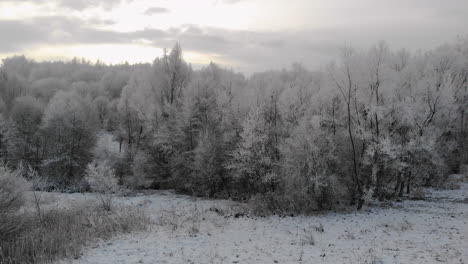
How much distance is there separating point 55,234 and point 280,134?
21.9 meters

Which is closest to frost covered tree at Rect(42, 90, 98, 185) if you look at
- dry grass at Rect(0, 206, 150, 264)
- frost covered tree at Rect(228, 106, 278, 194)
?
dry grass at Rect(0, 206, 150, 264)

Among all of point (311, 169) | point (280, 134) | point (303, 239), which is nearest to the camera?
point (303, 239)

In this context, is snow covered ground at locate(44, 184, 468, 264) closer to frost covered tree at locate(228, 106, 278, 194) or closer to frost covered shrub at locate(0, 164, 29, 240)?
frost covered tree at locate(228, 106, 278, 194)

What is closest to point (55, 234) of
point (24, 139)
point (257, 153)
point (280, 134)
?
point (257, 153)

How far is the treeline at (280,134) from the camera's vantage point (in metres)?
28.3

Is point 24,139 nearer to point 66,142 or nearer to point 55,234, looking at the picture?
point 66,142

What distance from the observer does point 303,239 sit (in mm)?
18438

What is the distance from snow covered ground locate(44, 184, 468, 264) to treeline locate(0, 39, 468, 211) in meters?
3.85

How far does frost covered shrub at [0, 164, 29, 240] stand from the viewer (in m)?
Answer: 17.6

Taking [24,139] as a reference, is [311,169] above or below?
above

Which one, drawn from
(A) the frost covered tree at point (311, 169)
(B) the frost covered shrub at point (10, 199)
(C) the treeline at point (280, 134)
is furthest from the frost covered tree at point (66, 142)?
(A) the frost covered tree at point (311, 169)

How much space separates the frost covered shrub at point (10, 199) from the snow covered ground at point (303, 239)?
5560 millimetres

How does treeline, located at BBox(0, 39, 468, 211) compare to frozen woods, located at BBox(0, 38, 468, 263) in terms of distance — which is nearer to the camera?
frozen woods, located at BBox(0, 38, 468, 263)

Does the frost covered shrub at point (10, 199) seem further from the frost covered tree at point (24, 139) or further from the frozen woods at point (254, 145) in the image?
the frost covered tree at point (24, 139)
